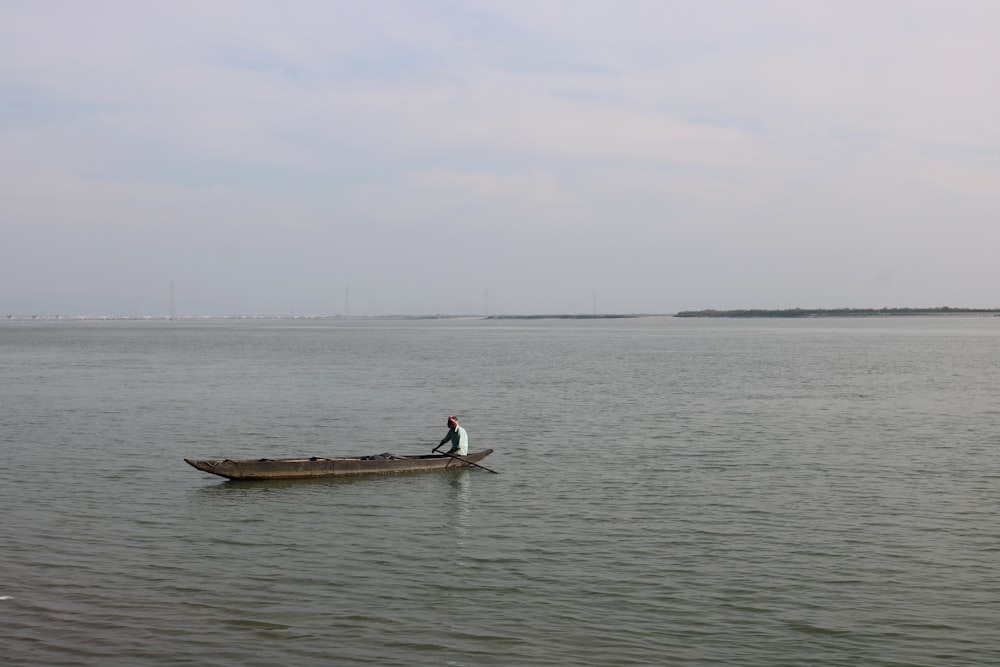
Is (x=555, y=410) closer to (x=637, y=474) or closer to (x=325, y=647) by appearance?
(x=637, y=474)

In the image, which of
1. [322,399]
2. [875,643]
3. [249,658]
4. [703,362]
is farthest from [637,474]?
[703,362]

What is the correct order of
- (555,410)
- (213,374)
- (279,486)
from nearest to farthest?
1. (279,486)
2. (555,410)
3. (213,374)

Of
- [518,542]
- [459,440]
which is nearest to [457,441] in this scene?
[459,440]

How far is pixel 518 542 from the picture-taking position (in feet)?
64.1

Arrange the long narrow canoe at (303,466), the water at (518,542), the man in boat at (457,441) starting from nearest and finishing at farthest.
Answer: the water at (518,542) < the long narrow canoe at (303,466) < the man in boat at (457,441)

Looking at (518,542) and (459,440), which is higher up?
(459,440)

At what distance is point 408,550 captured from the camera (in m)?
19.0

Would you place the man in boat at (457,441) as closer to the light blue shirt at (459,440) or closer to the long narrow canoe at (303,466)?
the light blue shirt at (459,440)

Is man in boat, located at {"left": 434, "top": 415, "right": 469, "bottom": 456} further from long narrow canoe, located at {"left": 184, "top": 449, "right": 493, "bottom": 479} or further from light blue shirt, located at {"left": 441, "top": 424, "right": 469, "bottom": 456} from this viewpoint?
long narrow canoe, located at {"left": 184, "top": 449, "right": 493, "bottom": 479}

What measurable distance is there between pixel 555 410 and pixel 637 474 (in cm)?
1797

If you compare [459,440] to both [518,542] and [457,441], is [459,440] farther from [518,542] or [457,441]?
[518,542]

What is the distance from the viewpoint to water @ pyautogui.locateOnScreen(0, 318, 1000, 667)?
13.9 metres

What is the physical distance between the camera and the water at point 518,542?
13875 mm

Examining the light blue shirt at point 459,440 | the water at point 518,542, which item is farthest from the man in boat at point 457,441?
the water at point 518,542
